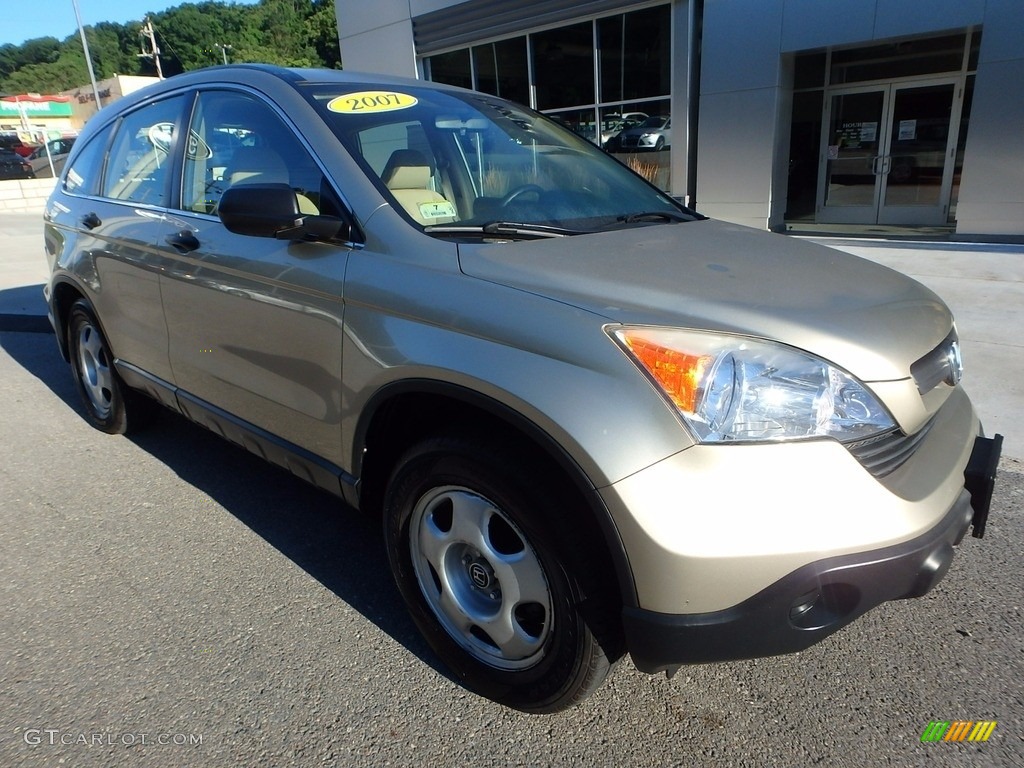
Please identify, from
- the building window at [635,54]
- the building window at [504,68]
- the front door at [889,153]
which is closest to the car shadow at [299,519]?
the building window at [635,54]

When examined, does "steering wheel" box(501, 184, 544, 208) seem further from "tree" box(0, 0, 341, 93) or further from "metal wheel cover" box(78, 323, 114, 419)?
"tree" box(0, 0, 341, 93)

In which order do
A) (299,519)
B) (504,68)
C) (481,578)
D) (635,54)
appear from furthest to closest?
(504,68)
(635,54)
(299,519)
(481,578)

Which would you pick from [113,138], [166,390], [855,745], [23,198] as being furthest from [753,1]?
[23,198]

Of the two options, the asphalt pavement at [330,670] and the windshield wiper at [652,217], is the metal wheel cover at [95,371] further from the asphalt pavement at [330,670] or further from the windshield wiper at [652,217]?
the windshield wiper at [652,217]

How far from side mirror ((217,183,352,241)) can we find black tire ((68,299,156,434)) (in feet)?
6.57

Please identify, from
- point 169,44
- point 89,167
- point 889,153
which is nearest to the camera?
point 89,167

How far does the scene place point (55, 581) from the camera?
2926 mm

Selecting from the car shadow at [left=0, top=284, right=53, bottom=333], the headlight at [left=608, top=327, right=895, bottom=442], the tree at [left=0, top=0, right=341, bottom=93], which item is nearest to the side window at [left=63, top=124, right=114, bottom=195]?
the car shadow at [left=0, top=284, right=53, bottom=333]

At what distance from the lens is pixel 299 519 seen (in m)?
3.35

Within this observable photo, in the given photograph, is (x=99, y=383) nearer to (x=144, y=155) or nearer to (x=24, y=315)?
(x=144, y=155)

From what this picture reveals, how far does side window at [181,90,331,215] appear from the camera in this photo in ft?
8.46

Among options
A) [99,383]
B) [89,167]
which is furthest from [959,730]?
[89,167]

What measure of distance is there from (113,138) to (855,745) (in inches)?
170

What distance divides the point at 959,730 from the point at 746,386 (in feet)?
4.08
